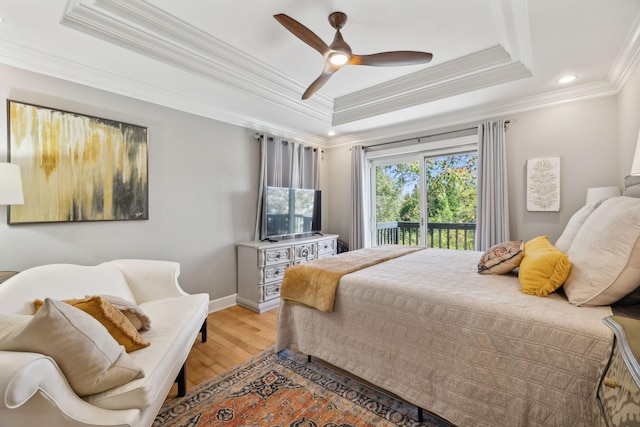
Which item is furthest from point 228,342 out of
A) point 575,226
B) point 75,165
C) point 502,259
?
point 575,226

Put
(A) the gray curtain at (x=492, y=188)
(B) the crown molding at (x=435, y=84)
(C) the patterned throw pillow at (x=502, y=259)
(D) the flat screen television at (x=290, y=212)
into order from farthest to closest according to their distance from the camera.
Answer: (D) the flat screen television at (x=290, y=212) < (A) the gray curtain at (x=492, y=188) < (B) the crown molding at (x=435, y=84) < (C) the patterned throw pillow at (x=502, y=259)

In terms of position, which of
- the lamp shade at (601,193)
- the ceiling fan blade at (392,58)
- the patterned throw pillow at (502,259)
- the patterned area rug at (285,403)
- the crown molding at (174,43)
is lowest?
the patterned area rug at (285,403)

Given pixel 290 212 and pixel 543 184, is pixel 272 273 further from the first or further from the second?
pixel 543 184

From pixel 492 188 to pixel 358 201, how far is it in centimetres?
192

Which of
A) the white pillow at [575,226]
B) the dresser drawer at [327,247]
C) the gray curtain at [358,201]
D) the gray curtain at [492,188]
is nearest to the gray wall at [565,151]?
the gray curtain at [492,188]

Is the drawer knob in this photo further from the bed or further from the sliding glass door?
the sliding glass door

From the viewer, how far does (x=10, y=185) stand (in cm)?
181

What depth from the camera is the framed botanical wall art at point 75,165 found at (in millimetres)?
2166

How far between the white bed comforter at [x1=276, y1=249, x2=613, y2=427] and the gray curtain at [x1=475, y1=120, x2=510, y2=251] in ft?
5.09

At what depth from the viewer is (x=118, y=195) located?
105 inches

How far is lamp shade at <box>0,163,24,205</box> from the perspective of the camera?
1.77m

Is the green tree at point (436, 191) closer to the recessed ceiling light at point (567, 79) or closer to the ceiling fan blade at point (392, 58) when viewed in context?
the recessed ceiling light at point (567, 79)

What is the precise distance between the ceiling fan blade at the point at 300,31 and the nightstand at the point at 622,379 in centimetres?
225

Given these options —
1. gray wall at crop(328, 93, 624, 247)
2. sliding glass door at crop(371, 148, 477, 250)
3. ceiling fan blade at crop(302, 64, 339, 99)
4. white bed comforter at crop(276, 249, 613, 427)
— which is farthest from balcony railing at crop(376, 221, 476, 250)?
ceiling fan blade at crop(302, 64, 339, 99)
